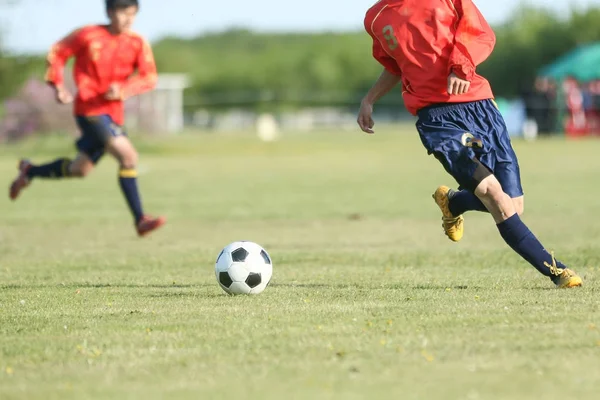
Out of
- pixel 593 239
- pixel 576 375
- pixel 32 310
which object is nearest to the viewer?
pixel 576 375

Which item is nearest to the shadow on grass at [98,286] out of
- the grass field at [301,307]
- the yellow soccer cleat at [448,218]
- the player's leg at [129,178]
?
the grass field at [301,307]

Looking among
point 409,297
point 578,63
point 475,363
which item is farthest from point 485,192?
point 578,63

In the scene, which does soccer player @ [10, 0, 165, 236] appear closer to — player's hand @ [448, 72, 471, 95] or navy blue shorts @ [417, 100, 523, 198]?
navy blue shorts @ [417, 100, 523, 198]

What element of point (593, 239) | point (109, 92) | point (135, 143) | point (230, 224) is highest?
point (109, 92)

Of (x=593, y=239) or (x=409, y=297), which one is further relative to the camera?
(x=593, y=239)

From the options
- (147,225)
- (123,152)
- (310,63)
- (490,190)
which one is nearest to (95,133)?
(123,152)

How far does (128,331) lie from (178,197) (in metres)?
11.6

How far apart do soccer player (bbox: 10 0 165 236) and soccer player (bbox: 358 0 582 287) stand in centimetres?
450

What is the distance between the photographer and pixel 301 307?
6.17 meters

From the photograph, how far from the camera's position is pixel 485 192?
6645mm

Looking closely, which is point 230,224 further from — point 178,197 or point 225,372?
point 225,372

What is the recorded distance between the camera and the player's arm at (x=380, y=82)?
7180 mm

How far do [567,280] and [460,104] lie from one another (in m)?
1.25

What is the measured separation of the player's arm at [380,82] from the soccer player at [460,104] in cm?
22
